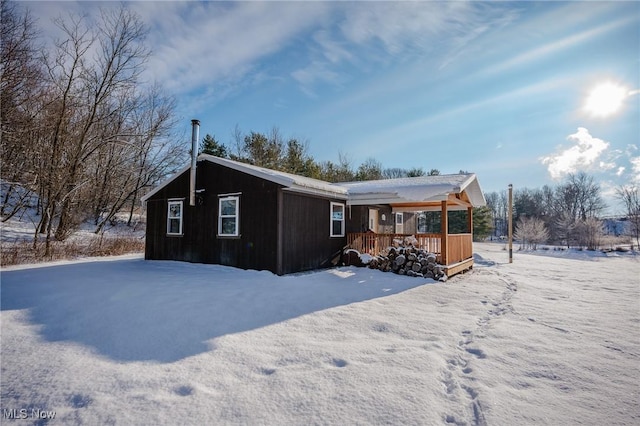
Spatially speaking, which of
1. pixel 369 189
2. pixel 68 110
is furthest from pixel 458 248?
pixel 68 110

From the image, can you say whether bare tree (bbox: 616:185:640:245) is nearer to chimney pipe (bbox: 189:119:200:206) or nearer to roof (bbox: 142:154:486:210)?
roof (bbox: 142:154:486:210)

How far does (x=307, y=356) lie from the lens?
3588mm

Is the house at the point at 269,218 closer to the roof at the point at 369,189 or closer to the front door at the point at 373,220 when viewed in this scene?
the roof at the point at 369,189

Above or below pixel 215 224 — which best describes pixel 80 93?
above

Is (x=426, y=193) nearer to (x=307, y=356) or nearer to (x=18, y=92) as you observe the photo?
(x=307, y=356)

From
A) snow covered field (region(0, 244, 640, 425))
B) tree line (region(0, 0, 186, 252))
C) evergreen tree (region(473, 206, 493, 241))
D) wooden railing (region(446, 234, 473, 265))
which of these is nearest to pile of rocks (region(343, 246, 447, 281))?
wooden railing (region(446, 234, 473, 265))

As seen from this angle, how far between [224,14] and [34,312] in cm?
777

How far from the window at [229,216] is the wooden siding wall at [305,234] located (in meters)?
1.66

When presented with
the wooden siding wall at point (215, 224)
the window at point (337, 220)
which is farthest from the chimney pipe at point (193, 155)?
the window at point (337, 220)

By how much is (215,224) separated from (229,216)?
0.70 m

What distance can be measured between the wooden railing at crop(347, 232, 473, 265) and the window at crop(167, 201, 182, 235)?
6.13 metres

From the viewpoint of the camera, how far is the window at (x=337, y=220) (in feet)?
36.0

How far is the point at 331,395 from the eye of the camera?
2.78 m

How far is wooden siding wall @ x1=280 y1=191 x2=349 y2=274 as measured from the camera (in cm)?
900
